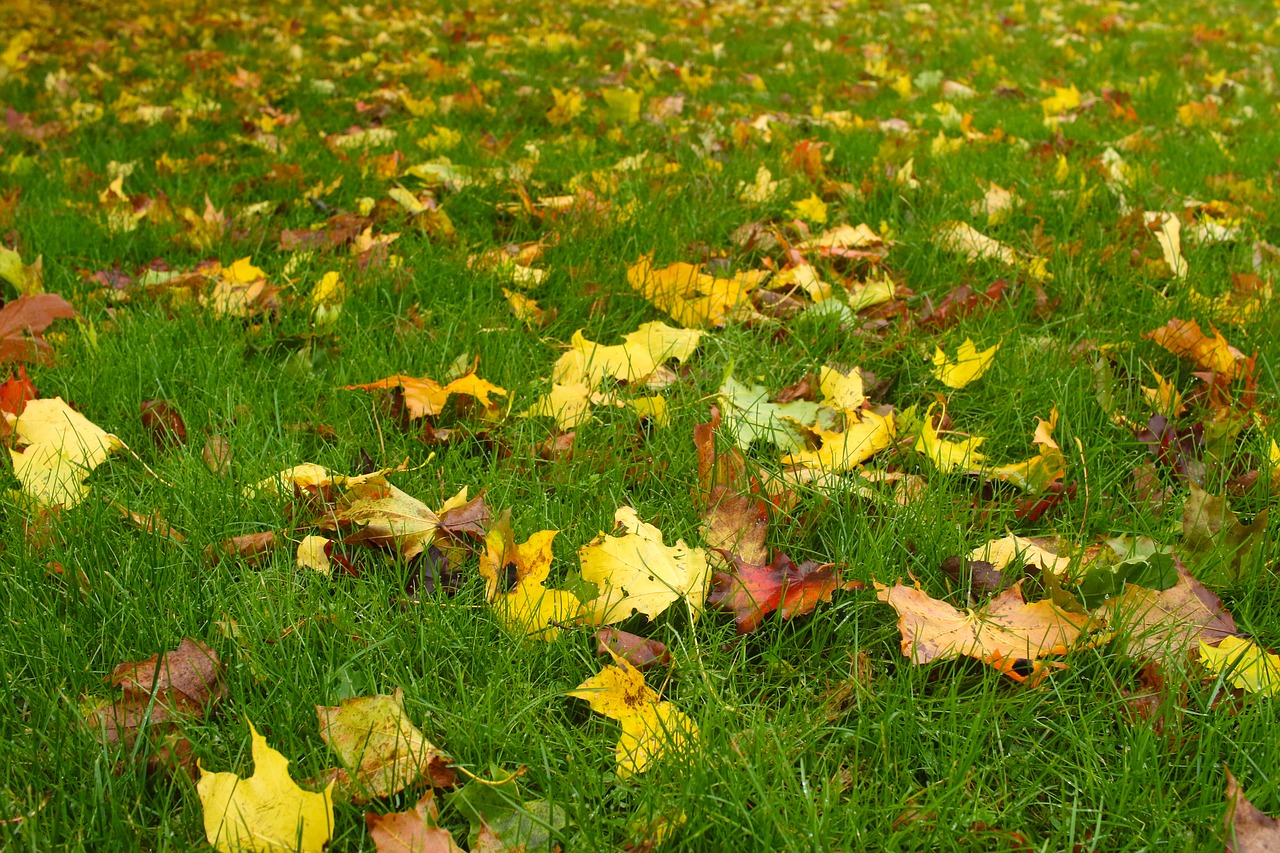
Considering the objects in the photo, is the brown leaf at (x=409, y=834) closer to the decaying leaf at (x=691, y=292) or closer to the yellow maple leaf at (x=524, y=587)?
the yellow maple leaf at (x=524, y=587)

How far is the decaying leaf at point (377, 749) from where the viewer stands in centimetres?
106

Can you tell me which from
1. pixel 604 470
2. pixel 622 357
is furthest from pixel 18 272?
pixel 604 470

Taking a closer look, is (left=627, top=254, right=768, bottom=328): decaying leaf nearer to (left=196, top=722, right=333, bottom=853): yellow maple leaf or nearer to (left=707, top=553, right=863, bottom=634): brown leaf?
(left=707, top=553, right=863, bottom=634): brown leaf

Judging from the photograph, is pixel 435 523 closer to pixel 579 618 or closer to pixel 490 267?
pixel 579 618

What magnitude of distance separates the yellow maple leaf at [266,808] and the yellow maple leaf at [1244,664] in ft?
3.49

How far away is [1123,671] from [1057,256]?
1.44 metres

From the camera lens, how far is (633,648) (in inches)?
49.4

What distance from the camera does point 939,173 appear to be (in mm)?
3039

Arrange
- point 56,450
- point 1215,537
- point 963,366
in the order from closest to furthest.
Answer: point 1215,537
point 56,450
point 963,366

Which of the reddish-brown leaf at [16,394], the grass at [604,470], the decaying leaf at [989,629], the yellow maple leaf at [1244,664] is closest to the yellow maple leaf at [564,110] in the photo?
the grass at [604,470]

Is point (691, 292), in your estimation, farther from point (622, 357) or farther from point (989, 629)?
point (989, 629)

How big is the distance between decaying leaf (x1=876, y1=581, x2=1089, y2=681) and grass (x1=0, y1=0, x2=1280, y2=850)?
34 millimetres

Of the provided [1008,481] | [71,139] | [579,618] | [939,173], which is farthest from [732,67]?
[579,618]

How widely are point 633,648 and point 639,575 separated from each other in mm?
114
